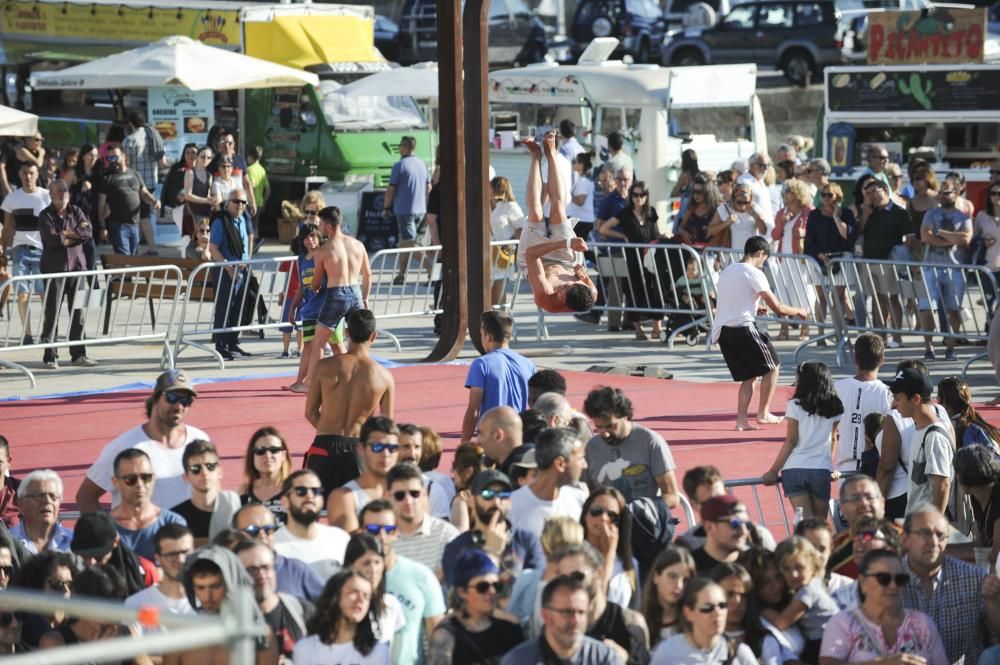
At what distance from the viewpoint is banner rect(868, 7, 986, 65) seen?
2503 cm

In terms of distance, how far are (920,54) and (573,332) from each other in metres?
8.57

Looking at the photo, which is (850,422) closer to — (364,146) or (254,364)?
(254,364)

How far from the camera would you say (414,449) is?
9.23 m

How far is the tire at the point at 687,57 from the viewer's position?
38438 mm

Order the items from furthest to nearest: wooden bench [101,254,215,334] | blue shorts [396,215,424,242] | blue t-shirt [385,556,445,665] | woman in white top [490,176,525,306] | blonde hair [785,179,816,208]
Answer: blue shorts [396,215,424,242] → woman in white top [490,176,525,306] → blonde hair [785,179,816,208] → wooden bench [101,254,215,334] → blue t-shirt [385,556,445,665]

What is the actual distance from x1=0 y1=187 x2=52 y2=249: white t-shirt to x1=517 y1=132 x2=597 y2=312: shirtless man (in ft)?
20.8

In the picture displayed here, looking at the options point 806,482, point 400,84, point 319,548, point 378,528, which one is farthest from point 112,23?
point 378,528

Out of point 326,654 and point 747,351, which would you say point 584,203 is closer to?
point 747,351

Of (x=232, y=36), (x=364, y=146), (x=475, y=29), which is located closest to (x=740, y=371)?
(x=475, y=29)

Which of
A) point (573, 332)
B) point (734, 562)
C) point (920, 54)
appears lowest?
point (573, 332)

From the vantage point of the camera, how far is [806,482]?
409 inches

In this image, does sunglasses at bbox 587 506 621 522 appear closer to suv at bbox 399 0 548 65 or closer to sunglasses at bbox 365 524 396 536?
sunglasses at bbox 365 524 396 536

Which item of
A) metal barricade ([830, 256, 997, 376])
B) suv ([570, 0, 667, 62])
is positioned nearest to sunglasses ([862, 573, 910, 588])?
metal barricade ([830, 256, 997, 376])

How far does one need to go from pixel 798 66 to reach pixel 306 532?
101 ft
